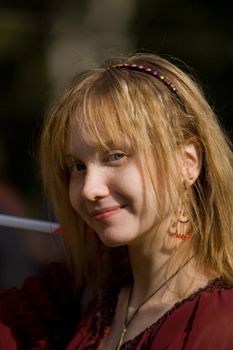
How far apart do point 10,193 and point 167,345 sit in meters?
1.33

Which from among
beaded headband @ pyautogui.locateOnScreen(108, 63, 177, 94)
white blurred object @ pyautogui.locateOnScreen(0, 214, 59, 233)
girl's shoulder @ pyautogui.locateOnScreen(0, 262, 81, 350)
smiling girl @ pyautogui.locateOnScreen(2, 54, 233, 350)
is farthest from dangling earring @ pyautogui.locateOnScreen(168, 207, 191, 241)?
white blurred object @ pyautogui.locateOnScreen(0, 214, 59, 233)

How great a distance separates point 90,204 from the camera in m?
1.45

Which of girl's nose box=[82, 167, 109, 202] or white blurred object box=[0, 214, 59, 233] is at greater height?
girl's nose box=[82, 167, 109, 202]

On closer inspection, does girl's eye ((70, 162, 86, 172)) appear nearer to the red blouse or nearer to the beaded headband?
the beaded headband

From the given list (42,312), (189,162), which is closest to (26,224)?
(42,312)

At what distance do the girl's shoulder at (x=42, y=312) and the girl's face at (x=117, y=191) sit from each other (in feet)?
1.10

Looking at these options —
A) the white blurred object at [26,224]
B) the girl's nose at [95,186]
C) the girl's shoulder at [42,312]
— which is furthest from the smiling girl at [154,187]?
the white blurred object at [26,224]

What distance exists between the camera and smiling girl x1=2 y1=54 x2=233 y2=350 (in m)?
1.39

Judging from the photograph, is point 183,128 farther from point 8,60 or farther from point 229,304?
point 8,60

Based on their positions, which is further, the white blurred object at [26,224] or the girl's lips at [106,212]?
the white blurred object at [26,224]

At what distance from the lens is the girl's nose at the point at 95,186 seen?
1419 millimetres

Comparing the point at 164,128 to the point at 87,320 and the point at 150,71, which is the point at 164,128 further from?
the point at 87,320

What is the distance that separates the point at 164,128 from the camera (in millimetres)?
1410

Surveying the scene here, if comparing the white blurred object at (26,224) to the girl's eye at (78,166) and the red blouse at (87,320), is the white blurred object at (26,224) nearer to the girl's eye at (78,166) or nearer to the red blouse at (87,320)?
the red blouse at (87,320)
